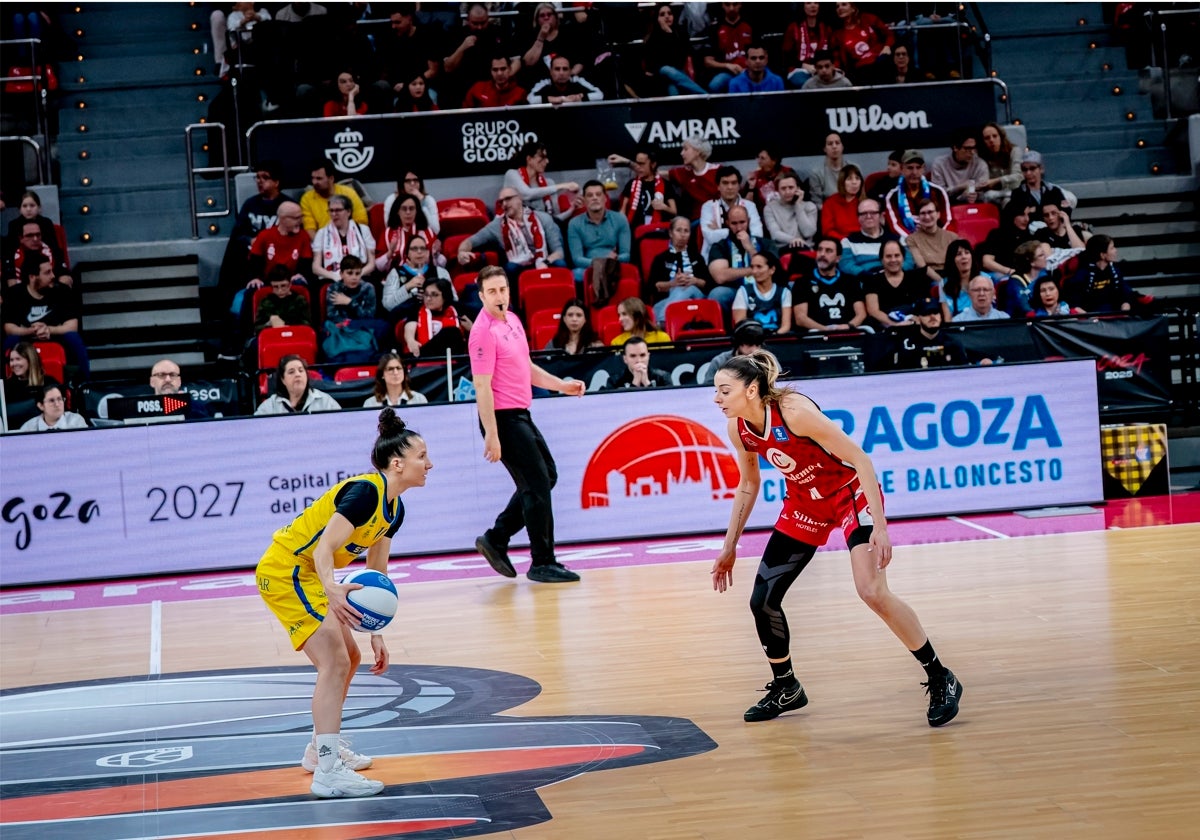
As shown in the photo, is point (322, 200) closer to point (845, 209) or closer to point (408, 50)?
point (408, 50)

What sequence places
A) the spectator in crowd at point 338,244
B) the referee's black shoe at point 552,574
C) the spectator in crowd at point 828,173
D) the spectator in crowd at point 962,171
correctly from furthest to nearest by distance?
the spectator in crowd at point 962,171 < the spectator in crowd at point 828,173 < the spectator in crowd at point 338,244 < the referee's black shoe at point 552,574

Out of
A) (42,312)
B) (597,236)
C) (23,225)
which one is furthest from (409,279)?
(23,225)

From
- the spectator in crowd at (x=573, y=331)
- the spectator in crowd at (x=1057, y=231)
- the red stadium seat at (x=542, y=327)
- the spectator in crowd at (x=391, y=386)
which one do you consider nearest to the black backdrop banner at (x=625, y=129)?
the spectator in crowd at (x=1057, y=231)

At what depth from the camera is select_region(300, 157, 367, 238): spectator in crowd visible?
15.4 meters

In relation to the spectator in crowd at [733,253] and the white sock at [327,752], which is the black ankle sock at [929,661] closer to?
the white sock at [327,752]

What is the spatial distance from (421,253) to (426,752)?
8902mm

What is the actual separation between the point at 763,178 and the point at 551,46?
126 inches

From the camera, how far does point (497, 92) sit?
55.0 feet

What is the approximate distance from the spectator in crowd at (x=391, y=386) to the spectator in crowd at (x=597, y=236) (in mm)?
3646

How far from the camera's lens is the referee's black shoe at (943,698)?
5.97 meters

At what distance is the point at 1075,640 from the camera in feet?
24.4

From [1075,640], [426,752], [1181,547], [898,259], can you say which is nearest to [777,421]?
[426,752]

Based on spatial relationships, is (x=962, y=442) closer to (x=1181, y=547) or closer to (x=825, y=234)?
(x=1181, y=547)

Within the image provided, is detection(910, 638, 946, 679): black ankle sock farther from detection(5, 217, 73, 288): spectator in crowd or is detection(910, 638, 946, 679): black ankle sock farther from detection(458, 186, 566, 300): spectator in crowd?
detection(5, 217, 73, 288): spectator in crowd
